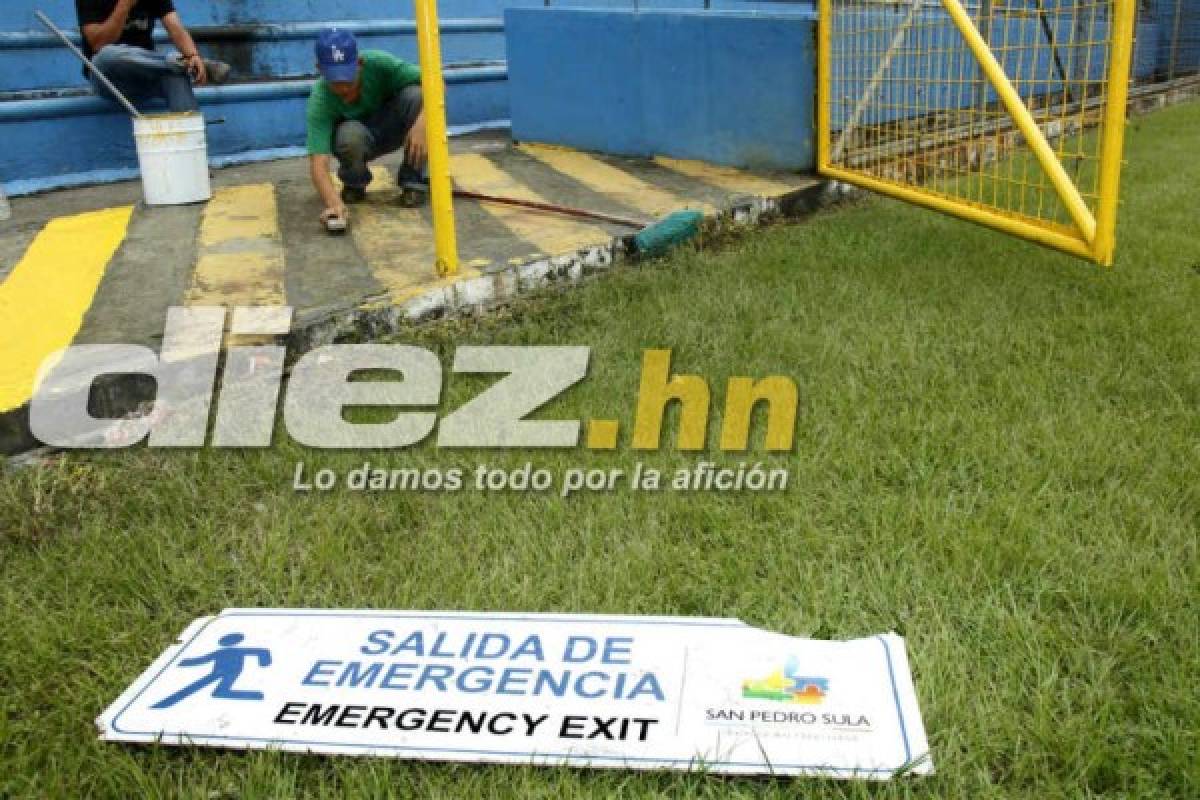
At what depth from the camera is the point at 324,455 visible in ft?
8.71

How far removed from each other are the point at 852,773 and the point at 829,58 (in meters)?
4.40

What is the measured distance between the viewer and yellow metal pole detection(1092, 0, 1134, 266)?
319 centimetres

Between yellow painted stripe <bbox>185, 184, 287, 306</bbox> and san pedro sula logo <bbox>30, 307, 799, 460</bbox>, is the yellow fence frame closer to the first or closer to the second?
san pedro sula logo <bbox>30, 307, 799, 460</bbox>

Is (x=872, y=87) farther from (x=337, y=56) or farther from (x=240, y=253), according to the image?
(x=240, y=253)

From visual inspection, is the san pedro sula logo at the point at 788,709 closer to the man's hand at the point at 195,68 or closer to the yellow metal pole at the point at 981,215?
the yellow metal pole at the point at 981,215

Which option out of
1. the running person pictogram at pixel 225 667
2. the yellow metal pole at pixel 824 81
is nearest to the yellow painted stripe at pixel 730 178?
the yellow metal pole at pixel 824 81

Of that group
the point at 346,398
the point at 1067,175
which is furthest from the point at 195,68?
the point at 1067,175

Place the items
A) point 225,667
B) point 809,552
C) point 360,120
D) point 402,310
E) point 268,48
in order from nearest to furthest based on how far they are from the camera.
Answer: point 225,667, point 809,552, point 402,310, point 360,120, point 268,48

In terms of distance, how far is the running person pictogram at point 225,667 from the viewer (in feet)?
5.82

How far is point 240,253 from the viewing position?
3.92 meters

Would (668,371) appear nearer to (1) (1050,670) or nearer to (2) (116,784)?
(1) (1050,670)

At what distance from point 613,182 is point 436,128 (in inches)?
86.6

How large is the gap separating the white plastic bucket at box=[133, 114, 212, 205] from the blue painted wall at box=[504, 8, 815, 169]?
2424 millimetres

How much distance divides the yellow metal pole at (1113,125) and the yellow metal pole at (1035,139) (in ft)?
0.14
